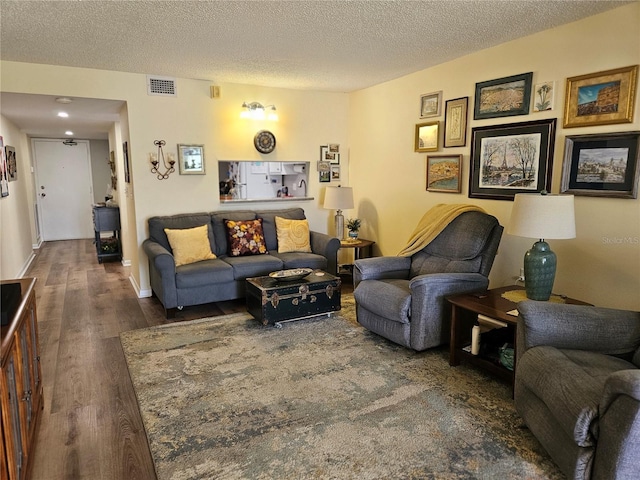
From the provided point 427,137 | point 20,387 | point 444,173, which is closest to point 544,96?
point 444,173

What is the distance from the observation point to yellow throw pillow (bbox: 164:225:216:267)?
4.21m

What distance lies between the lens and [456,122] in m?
3.92

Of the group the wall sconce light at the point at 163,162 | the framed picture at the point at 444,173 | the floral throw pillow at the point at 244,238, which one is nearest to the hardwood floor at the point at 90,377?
the floral throw pillow at the point at 244,238

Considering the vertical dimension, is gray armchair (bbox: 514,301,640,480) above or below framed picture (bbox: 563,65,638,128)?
below

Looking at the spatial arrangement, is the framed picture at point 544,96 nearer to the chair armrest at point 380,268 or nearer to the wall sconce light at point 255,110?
the chair armrest at point 380,268

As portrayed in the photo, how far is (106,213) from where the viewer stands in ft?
21.7

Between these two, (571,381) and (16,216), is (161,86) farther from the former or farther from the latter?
(571,381)

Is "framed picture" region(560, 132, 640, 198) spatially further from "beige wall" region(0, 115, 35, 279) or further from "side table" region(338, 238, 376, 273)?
"beige wall" region(0, 115, 35, 279)

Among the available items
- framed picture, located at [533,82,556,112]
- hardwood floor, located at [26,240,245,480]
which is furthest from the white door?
framed picture, located at [533,82,556,112]

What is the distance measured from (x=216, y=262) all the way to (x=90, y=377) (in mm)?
1608

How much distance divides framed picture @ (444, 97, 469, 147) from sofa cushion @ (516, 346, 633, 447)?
230cm

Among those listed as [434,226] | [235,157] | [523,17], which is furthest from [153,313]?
[523,17]

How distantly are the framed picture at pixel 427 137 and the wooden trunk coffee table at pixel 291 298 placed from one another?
1597mm

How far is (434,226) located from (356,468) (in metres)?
2.16
